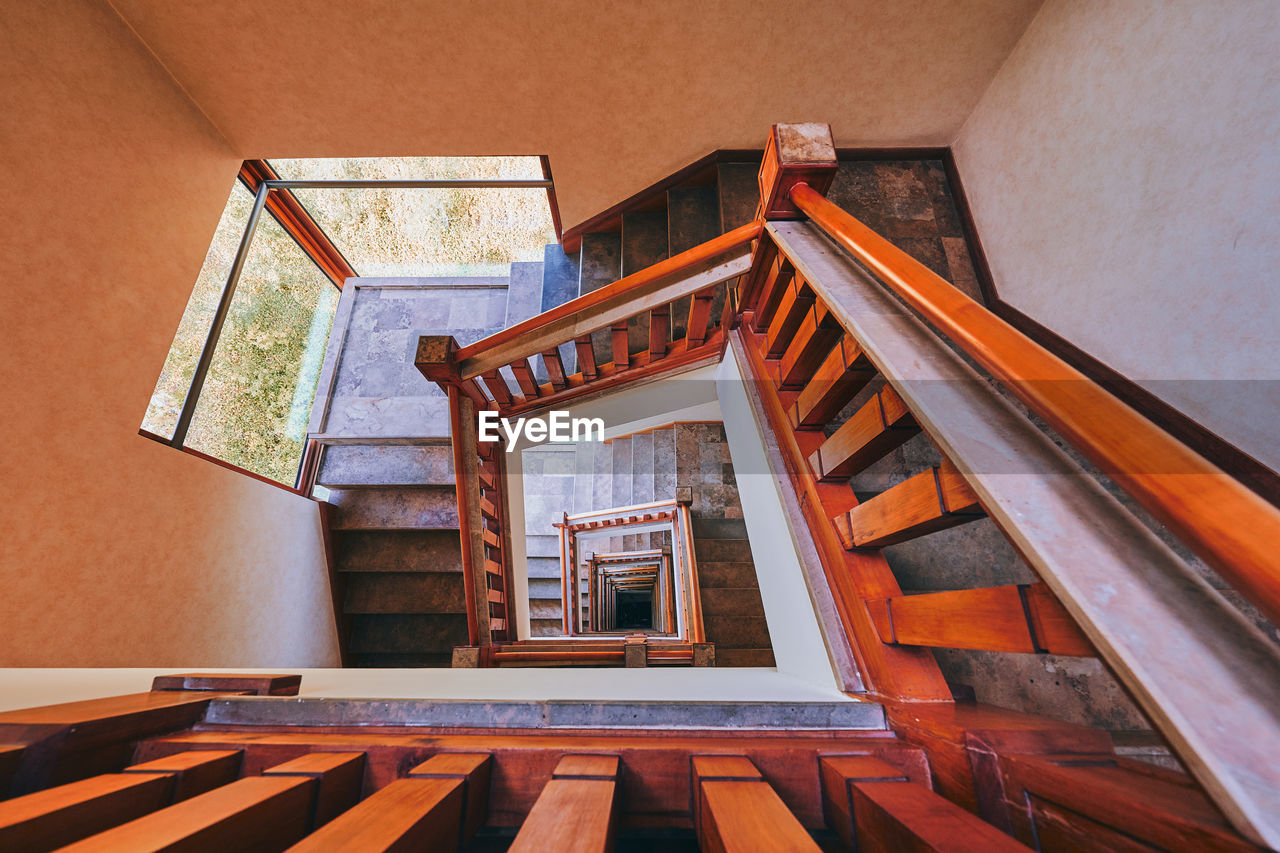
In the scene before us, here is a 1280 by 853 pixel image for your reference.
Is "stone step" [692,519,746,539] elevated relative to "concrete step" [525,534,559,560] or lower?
lower

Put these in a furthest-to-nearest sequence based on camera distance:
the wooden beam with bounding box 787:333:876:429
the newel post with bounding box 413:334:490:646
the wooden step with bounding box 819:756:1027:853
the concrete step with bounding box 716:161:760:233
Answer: the concrete step with bounding box 716:161:760:233, the newel post with bounding box 413:334:490:646, the wooden beam with bounding box 787:333:876:429, the wooden step with bounding box 819:756:1027:853

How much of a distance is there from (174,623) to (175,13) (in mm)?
2780

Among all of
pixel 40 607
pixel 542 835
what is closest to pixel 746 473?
pixel 542 835

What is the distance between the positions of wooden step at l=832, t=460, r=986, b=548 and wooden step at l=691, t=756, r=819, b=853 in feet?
1.48

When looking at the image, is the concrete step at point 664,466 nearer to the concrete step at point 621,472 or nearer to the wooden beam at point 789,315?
the concrete step at point 621,472

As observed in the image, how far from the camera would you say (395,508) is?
378 cm

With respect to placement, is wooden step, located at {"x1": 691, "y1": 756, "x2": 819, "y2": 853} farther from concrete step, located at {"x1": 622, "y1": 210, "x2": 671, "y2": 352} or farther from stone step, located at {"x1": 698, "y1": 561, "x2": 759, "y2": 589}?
stone step, located at {"x1": 698, "y1": 561, "x2": 759, "y2": 589}

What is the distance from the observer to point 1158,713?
39 cm

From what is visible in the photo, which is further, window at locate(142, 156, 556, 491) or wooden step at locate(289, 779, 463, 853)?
window at locate(142, 156, 556, 491)

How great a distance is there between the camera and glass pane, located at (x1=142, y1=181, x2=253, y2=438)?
2.49 meters

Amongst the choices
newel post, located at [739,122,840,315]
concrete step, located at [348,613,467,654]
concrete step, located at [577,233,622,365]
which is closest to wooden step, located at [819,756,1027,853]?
newel post, located at [739,122,840,315]

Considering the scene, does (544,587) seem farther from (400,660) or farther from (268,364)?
(268,364)

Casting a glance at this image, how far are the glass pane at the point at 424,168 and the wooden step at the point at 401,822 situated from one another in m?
3.60

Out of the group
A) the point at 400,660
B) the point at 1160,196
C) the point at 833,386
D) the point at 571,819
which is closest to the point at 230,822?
the point at 571,819
